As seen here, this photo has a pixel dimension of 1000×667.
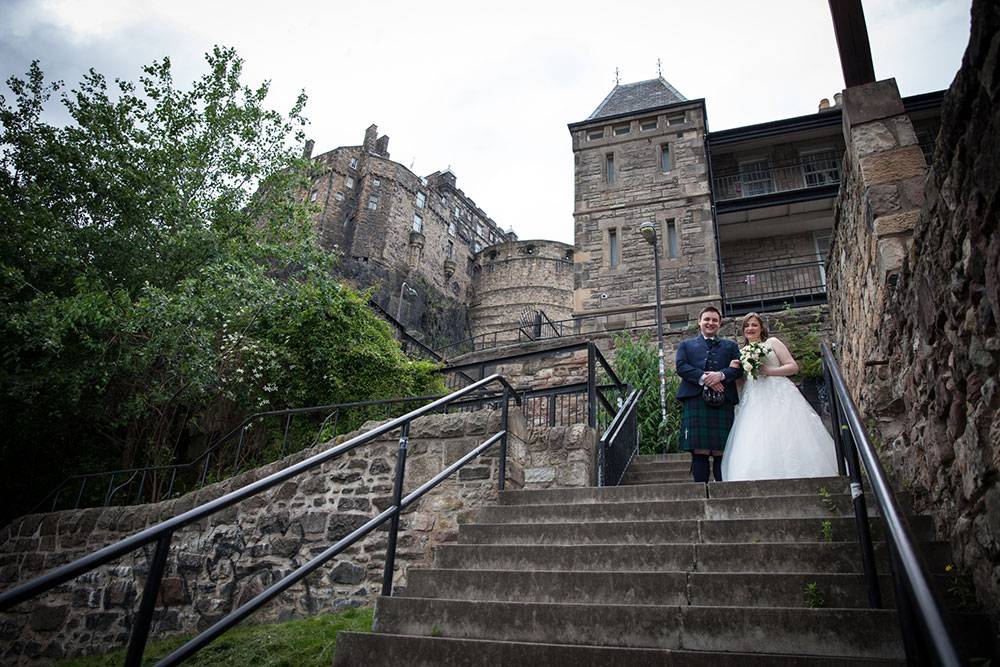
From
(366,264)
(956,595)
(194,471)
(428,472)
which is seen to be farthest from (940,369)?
(366,264)

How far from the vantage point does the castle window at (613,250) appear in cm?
1794

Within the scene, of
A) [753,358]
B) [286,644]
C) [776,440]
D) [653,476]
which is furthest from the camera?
[653,476]

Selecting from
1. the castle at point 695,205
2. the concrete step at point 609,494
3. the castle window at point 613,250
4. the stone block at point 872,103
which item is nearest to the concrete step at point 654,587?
the concrete step at point 609,494

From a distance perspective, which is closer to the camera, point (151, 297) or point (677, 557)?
point (677, 557)

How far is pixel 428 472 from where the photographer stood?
16.8ft

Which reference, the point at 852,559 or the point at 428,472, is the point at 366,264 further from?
the point at 852,559

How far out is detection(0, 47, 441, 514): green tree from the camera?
8.41 meters

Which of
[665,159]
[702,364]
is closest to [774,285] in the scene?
[665,159]

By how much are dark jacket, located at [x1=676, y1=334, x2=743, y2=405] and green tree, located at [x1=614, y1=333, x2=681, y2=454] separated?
4484 millimetres

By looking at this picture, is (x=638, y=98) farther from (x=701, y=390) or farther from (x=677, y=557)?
(x=677, y=557)

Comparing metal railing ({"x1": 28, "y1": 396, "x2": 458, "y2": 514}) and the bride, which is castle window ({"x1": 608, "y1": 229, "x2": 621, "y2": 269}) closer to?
metal railing ({"x1": 28, "y1": 396, "x2": 458, "y2": 514})

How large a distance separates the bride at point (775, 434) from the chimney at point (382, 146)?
4219cm

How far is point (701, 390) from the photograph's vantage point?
183 inches

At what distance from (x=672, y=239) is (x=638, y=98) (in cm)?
749
